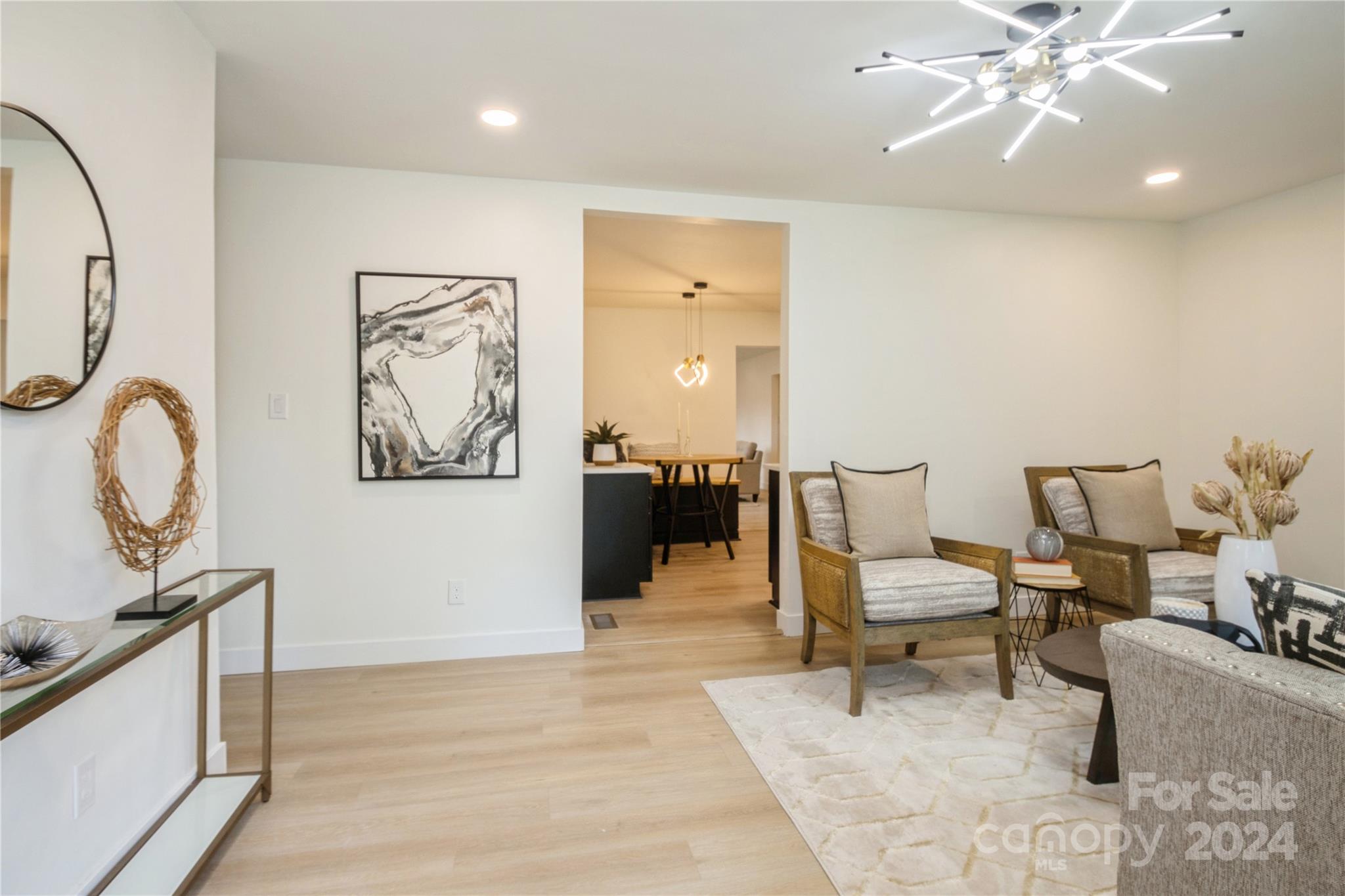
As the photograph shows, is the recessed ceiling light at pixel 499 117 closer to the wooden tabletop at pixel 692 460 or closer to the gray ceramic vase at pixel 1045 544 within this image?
the gray ceramic vase at pixel 1045 544

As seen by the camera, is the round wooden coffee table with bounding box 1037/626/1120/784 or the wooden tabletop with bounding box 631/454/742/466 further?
the wooden tabletop with bounding box 631/454/742/466

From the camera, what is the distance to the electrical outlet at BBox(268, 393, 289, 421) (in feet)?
10.6

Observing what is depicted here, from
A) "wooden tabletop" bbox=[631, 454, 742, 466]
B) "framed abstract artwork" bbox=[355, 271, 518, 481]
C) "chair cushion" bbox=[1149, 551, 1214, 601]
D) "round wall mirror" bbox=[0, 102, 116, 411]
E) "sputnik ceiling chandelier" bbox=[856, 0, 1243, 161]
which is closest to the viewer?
"round wall mirror" bbox=[0, 102, 116, 411]

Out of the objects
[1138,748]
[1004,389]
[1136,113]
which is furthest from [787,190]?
[1138,748]

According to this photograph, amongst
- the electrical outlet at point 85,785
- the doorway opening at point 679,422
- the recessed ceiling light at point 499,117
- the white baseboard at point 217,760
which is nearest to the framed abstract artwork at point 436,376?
the recessed ceiling light at point 499,117

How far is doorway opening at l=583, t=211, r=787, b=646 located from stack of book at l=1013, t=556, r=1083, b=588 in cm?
139

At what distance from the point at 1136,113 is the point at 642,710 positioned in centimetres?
321

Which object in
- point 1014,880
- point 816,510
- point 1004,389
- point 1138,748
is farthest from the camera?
point 1004,389

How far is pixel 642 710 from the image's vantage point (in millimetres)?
2812

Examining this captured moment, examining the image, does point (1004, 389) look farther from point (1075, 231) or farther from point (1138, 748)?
point (1138, 748)

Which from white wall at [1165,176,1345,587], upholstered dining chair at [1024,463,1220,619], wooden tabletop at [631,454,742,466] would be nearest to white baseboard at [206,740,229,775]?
upholstered dining chair at [1024,463,1220,619]

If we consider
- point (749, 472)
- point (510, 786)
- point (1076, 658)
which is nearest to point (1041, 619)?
point (1076, 658)

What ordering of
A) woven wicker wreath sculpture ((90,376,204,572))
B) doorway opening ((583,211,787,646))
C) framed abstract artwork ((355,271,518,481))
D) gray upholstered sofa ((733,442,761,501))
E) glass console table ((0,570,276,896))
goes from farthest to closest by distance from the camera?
gray upholstered sofa ((733,442,761,501)) → doorway opening ((583,211,787,646)) → framed abstract artwork ((355,271,518,481)) → woven wicker wreath sculpture ((90,376,204,572)) → glass console table ((0,570,276,896))

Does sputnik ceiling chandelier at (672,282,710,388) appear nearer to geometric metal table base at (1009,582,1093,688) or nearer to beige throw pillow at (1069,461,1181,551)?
geometric metal table base at (1009,582,1093,688)
